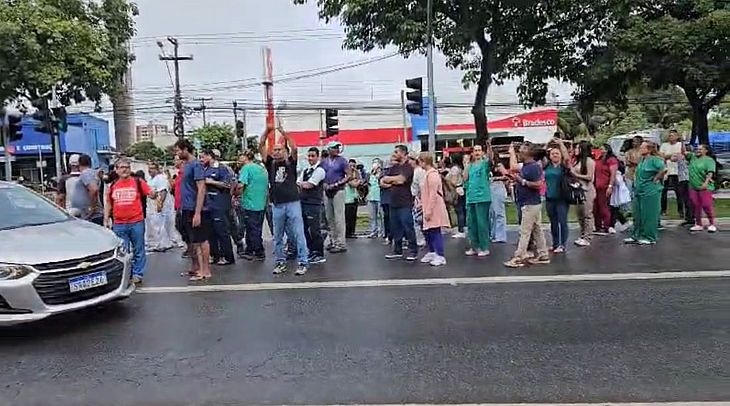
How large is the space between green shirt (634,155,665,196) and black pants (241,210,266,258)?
5.86 m

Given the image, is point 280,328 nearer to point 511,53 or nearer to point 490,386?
point 490,386

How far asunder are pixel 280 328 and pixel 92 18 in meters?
20.9

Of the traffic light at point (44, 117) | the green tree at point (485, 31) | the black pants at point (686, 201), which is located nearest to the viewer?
the black pants at point (686, 201)

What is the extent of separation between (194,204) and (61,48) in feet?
50.0

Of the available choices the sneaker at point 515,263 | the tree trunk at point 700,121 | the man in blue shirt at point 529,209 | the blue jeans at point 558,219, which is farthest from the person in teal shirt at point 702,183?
the tree trunk at point 700,121

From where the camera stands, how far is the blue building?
38.4 m

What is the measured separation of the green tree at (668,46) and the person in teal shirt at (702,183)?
18.1ft

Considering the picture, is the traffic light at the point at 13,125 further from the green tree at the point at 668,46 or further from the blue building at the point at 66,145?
the green tree at the point at 668,46

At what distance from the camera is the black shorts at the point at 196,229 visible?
899 centimetres

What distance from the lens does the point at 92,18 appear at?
79.3ft

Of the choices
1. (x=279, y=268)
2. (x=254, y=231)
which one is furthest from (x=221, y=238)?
(x=279, y=268)

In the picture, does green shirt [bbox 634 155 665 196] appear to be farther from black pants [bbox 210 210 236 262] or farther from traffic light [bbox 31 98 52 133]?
traffic light [bbox 31 98 52 133]

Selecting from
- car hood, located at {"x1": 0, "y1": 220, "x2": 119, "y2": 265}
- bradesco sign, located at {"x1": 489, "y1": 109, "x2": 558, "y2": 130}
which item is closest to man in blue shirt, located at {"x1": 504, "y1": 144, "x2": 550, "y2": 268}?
car hood, located at {"x1": 0, "y1": 220, "x2": 119, "y2": 265}

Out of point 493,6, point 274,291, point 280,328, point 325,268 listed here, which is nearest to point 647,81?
point 493,6
